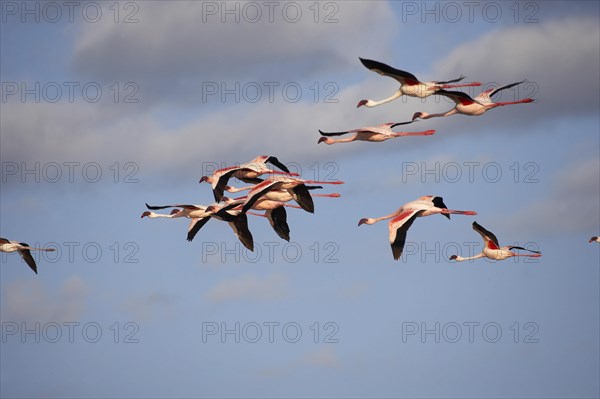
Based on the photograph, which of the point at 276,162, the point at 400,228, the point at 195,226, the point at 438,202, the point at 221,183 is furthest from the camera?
the point at 195,226

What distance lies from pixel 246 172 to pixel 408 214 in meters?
6.07

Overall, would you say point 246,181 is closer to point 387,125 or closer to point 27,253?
point 387,125

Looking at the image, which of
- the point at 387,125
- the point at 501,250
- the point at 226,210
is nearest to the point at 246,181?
the point at 226,210

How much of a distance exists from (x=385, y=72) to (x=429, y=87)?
4.81 ft

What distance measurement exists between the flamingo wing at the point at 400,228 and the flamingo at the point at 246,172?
369 cm

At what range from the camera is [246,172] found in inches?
1821

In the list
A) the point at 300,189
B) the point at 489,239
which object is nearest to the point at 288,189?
the point at 300,189

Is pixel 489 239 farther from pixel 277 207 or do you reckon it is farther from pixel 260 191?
pixel 260 191

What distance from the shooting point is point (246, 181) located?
154 feet

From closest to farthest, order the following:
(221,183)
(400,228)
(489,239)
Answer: (400,228)
(221,183)
(489,239)

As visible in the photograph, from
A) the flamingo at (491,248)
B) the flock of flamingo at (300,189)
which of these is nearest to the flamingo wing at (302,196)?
the flock of flamingo at (300,189)

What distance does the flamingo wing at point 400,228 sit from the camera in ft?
132

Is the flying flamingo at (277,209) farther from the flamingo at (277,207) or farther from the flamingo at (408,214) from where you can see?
the flamingo at (408,214)

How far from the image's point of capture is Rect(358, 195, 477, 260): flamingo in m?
40.7
